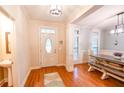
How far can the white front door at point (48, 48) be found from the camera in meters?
4.85

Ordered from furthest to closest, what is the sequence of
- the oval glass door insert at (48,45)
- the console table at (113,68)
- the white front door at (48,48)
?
the oval glass door insert at (48,45) < the white front door at (48,48) < the console table at (113,68)

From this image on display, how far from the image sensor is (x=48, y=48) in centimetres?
499

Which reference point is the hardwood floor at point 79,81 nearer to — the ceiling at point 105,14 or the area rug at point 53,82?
the area rug at point 53,82

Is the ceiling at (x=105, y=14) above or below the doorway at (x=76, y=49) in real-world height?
above

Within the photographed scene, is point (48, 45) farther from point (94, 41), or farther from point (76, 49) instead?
point (94, 41)

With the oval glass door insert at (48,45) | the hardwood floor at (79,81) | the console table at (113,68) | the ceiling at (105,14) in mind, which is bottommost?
the hardwood floor at (79,81)

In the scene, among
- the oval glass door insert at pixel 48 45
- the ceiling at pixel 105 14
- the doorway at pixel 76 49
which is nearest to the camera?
the ceiling at pixel 105 14

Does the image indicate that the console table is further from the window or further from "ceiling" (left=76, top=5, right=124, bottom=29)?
the window

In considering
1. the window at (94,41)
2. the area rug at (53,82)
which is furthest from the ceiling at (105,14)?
the area rug at (53,82)

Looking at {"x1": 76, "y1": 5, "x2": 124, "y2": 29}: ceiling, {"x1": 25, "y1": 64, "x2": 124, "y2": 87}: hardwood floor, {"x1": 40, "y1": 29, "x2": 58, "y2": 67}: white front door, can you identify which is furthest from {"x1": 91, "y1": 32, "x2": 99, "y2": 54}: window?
{"x1": 25, "y1": 64, "x2": 124, "y2": 87}: hardwood floor

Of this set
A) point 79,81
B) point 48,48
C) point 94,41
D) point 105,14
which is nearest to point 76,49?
point 94,41

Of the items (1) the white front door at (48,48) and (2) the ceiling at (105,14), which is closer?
(2) the ceiling at (105,14)

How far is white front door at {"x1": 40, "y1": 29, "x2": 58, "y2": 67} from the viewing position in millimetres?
4848
